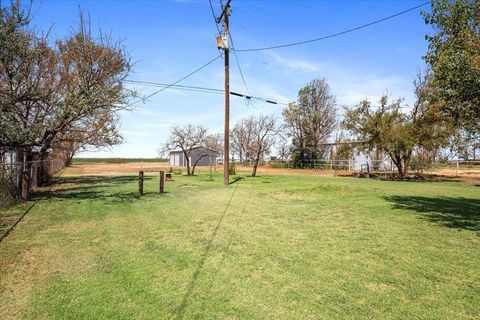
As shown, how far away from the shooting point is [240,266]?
4945 millimetres

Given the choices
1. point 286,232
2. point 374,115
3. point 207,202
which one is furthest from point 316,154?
point 286,232

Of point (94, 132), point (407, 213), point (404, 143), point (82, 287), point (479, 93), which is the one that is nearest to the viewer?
point (82, 287)

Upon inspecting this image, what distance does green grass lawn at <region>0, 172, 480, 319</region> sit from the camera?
11.9 feet

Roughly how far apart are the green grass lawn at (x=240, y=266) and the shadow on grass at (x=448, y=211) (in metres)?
0.08

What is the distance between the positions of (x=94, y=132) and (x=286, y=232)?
16.0m

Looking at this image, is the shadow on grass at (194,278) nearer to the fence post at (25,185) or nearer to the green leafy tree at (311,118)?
the fence post at (25,185)

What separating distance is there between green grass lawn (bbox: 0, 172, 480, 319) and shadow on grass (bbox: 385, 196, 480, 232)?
8cm

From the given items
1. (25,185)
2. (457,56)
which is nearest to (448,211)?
(457,56)

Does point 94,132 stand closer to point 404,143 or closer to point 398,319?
point 398,319

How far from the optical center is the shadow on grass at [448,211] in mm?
8117

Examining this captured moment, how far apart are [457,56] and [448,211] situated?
4.65 meters

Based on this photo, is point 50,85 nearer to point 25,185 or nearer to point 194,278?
point 25,185

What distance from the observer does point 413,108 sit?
1031 inches

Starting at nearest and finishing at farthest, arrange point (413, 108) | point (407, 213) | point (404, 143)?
point (407, 213) < point (404, 143) < point (413, 108)
